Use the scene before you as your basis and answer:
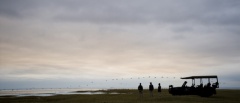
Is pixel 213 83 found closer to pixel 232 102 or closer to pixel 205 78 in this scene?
pixel 205 78

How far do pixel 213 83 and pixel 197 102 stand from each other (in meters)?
9.17

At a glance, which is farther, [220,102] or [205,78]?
[205,78]

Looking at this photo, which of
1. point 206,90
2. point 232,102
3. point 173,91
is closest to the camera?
point 232,102

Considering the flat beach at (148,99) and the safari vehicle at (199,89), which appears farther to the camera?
the safari vehicle at (199,89)

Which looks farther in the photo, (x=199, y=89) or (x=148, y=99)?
(x=199, y=89)

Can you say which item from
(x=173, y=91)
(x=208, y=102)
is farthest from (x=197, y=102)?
(x=173, y=91)

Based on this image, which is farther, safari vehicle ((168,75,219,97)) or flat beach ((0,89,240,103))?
safari vehicle ((168,75,219,97))

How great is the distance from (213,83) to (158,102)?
11101 mm

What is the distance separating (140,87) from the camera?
32.1m

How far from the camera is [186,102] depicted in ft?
77.0

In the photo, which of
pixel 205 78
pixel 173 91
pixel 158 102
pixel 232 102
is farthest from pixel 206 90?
pixel 158 102

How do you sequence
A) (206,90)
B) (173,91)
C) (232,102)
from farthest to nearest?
(173,91), (206,90), (232,102)

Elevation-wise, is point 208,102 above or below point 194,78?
below

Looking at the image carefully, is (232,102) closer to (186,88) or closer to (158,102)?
(158,102)
